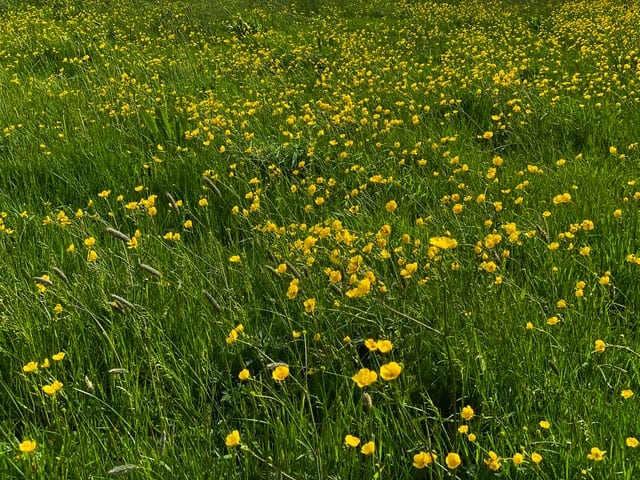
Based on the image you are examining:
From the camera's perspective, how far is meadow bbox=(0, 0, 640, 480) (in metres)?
1.64

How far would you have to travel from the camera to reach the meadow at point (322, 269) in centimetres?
164

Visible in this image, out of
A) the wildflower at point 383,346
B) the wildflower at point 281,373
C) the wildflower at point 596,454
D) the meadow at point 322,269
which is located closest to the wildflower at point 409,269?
the meadow at point 322,269

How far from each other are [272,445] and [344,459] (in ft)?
0.94

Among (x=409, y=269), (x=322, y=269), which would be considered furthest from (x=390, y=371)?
(x=322, y=269)

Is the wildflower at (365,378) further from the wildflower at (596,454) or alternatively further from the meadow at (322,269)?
the wildflower at (596,454)

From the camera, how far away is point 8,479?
163 cm

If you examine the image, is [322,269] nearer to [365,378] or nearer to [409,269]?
[409,269]

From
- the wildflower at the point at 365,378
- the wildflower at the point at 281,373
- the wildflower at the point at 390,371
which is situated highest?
the wildflower at the point at 365,378

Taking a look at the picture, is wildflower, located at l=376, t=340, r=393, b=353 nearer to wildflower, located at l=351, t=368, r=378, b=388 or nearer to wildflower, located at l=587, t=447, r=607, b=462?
wildflower, located at l=351, t=368, r=378, b=388

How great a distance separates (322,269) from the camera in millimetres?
2379

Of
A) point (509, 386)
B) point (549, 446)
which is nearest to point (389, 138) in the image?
point (509, 386)

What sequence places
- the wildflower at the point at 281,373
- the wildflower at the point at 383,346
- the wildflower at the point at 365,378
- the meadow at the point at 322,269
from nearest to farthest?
the wildflower at the point at 365,378 < the wildflower at the point at 383,346 < the wildflower at the point at 281,373 < the meadow at the point at 322,269

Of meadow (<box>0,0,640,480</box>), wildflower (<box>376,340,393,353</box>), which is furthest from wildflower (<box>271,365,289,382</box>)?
wildflower (<box>376,340,393,353</box>)

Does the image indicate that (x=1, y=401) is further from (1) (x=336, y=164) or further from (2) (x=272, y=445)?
(1) (x=336, y=164)
